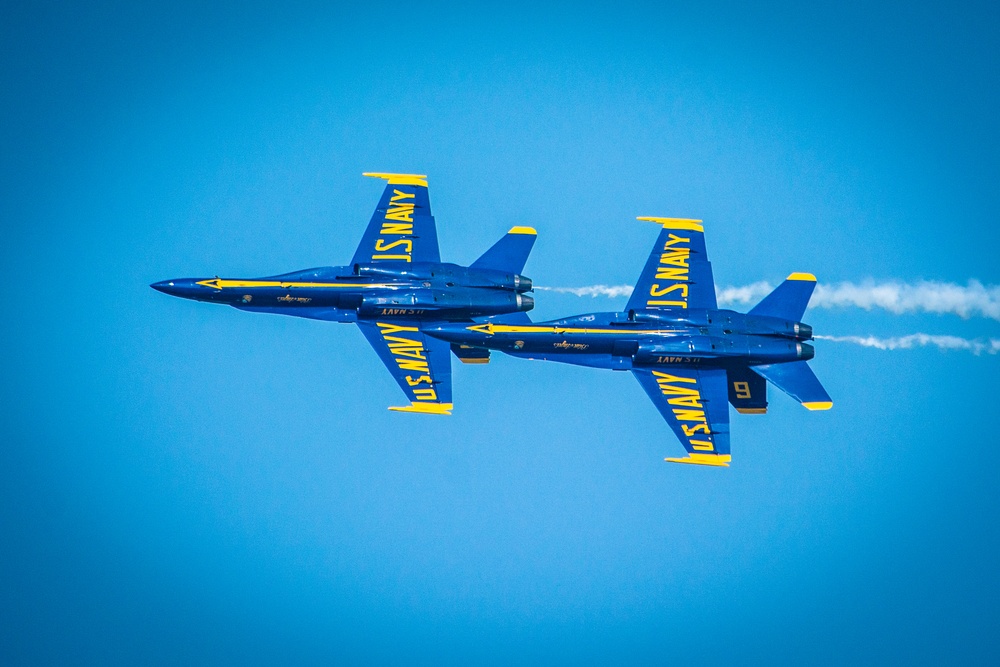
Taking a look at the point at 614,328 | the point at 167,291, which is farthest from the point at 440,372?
the point at 167,291

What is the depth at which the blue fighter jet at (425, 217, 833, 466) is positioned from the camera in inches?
2630

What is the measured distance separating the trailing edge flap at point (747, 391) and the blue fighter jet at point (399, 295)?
9.98 m

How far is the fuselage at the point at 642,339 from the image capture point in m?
66.9

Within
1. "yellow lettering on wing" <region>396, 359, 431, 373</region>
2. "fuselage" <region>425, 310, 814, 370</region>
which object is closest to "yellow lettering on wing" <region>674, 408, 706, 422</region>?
"fuselage" <region>425, 310, 814, 370</region>

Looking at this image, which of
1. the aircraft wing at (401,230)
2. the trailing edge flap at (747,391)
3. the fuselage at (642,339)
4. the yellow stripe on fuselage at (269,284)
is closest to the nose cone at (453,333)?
the fuselage at (642,339)

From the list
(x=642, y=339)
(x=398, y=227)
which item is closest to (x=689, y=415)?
(x=642, y=339)

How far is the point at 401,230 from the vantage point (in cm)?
6906

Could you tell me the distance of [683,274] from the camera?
6881 cm

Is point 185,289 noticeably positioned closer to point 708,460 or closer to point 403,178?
point 403,178

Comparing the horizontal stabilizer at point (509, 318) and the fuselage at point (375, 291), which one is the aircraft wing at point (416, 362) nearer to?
the fuselage at point (375, 291)

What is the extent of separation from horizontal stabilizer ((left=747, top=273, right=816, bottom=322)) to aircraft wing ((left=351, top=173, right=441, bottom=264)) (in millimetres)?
14661

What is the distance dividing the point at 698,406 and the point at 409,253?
1431cm

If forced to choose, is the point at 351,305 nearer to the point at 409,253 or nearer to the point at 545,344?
the point at 409,253

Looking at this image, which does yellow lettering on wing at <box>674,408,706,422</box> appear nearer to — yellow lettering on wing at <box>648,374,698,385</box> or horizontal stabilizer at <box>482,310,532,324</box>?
yellow lettering on wing at <box>648,374,698,385</box>
